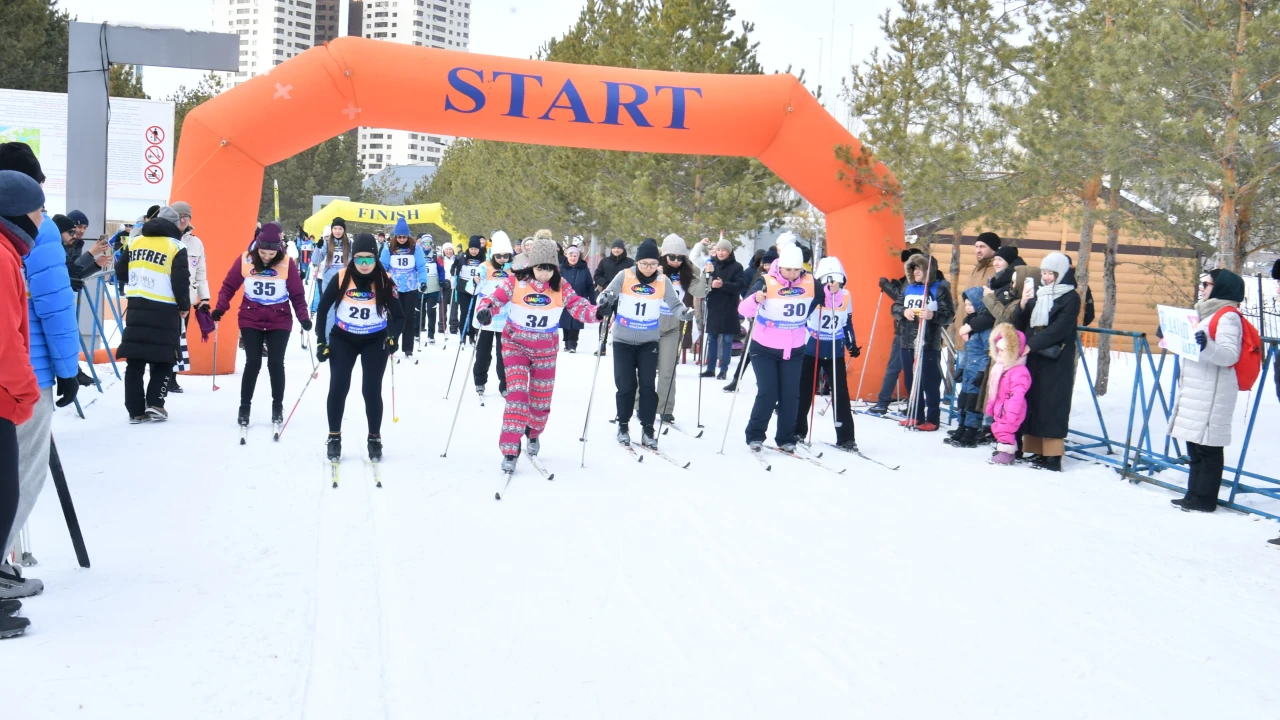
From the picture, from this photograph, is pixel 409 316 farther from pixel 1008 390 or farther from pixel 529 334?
pixel 1008 390

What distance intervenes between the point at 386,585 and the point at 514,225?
39704 mm

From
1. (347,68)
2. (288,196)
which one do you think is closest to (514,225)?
(288,196)

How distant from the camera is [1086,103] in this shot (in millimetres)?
10852

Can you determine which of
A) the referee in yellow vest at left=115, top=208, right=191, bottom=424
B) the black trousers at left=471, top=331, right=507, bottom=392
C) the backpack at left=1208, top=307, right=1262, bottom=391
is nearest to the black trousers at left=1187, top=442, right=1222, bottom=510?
the backpack at left=1208, top=307, right=1262, bottom=391

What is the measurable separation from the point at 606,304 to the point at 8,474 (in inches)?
193

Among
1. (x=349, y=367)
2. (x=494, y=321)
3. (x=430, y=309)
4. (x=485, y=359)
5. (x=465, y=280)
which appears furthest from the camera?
(x=430, y=309)

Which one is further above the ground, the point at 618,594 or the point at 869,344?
the point at 869,344

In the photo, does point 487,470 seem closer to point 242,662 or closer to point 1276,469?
point 242,662

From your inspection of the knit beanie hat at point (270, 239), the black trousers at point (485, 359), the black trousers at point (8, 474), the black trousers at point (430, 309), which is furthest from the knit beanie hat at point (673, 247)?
the black trousers at point (430, 309)

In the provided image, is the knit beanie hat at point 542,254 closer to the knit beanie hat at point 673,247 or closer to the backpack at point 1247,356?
the knit beanie hat at point 673,247

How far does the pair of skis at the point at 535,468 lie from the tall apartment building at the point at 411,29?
173565mm

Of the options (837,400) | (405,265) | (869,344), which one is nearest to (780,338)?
(837,400)

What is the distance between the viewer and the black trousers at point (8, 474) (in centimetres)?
379

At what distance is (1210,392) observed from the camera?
712cm
